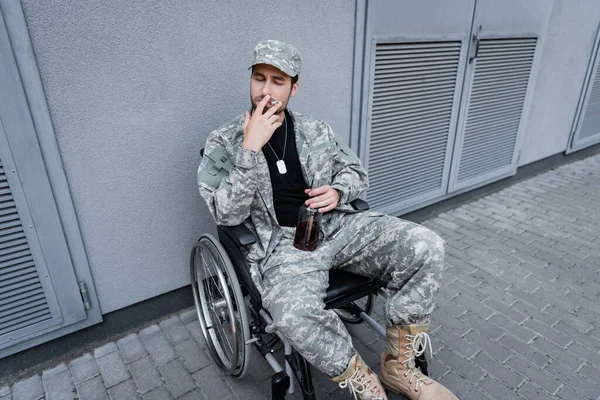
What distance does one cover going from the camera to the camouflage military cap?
177 cm

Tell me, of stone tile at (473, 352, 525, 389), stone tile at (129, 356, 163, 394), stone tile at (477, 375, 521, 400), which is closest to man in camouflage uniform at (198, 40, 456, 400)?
stone tile at (477, 375, 521, 400)

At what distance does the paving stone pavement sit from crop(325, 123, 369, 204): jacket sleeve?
3.00 ft

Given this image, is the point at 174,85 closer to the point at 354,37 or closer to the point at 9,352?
the point at 354,37

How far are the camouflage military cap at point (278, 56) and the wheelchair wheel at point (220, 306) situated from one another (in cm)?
84

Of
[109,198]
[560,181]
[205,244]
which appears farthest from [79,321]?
[560,181]

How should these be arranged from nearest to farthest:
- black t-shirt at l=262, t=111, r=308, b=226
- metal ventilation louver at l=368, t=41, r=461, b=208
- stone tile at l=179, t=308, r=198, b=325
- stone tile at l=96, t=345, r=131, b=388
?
1. black t-shirt at l=262, t=111, r=308, b=226
2. stone tile at l=96, t=345, r=131, b=388
3. stone tile at l=179, t=308, r=198, b=325
4. metal ventilation louver at l=368, t=41, r=461, b=208

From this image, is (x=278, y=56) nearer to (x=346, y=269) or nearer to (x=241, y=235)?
(x=241, y=235)

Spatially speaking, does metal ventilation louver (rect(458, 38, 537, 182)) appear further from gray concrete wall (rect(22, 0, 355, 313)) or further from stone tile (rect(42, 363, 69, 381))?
stone tile (rect(42, 363, 69, 381))

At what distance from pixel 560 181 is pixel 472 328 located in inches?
129

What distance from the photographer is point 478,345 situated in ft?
7.61

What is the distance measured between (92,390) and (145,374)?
255 mm

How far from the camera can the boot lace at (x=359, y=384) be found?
1.58 meters

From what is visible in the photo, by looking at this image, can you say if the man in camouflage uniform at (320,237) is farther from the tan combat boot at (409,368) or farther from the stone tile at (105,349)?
the stone tile at (105,349)

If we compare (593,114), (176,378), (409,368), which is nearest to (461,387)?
(409,368)
